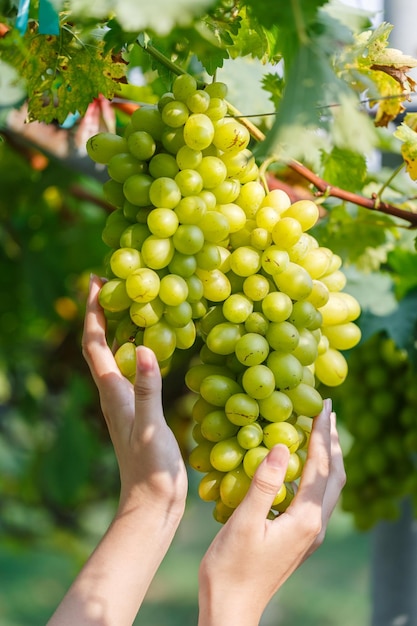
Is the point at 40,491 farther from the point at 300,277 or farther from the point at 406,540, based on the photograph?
the point at 300,277

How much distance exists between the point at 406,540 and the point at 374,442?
0.63ft

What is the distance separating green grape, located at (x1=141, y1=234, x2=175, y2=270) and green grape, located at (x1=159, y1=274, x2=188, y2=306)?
0.05 ft

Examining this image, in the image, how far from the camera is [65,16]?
643mm

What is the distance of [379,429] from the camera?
116 cm

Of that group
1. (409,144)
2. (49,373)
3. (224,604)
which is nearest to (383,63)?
(409,144)

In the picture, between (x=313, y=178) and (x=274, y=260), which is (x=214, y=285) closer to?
(x=274, y=260)

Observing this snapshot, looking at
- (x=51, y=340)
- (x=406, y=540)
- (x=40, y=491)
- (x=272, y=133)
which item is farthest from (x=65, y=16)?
(x=40, y=491)

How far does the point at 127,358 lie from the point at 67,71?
27cm

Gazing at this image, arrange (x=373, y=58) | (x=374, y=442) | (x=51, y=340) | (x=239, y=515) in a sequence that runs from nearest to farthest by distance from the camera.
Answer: (x=239, y=515)
(x=373, y=58)
(x=374, y=442)
(x=51, y=340)

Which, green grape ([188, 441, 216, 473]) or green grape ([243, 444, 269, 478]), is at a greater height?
green grape ([243, 444, 269, 478])

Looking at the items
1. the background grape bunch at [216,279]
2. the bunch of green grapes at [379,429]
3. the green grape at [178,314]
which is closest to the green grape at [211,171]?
the background grape bunch at [216,279]

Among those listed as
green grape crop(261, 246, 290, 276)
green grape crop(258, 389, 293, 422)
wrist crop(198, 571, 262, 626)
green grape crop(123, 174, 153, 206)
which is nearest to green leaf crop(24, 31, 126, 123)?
green grape crop(123, 174, 153, 206)

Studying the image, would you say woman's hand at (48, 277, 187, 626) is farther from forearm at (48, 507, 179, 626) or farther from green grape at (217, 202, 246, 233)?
green grape at (217, 202, 246, 233)

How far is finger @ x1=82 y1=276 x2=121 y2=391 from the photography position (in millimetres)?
671
